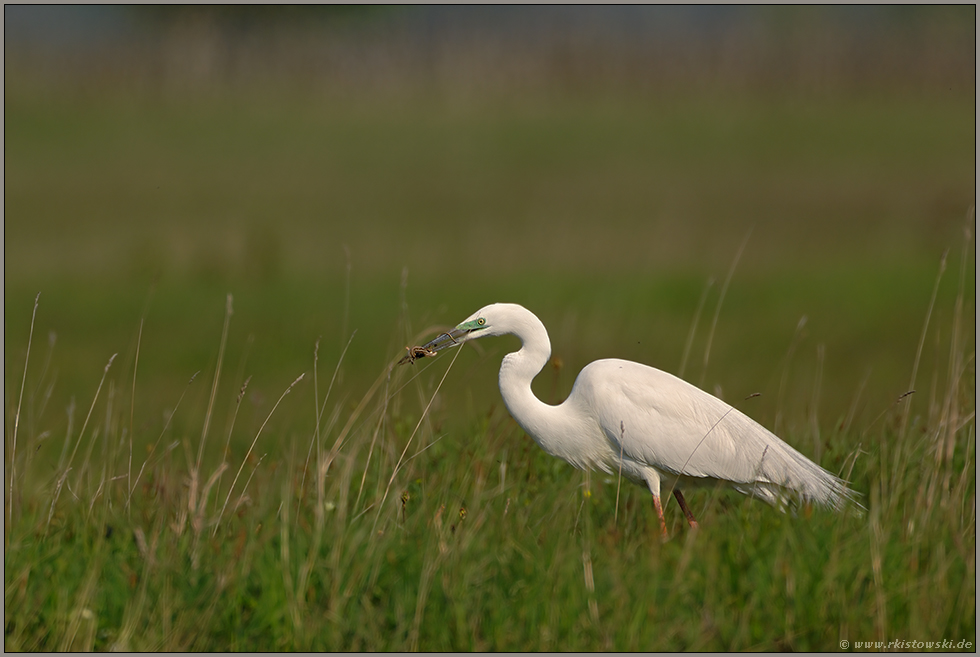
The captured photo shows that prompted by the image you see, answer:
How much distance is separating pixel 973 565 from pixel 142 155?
18.9 metres

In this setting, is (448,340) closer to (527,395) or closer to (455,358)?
(527,395)

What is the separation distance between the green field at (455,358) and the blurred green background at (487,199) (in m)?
0.08

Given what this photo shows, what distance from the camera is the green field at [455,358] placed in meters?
3.09

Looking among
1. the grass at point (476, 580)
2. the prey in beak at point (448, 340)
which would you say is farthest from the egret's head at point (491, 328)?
the grass at point (476, 580)

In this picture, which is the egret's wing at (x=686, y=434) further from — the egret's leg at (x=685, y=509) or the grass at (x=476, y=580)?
the grass at (x=476, y=580)

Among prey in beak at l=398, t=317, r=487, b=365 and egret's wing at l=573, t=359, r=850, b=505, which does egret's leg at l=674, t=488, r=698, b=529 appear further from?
prey in beak at l=398, t=317, r=487, b=365

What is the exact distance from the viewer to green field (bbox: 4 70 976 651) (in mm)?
3088

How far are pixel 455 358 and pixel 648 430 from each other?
3.36ft

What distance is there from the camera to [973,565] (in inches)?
123

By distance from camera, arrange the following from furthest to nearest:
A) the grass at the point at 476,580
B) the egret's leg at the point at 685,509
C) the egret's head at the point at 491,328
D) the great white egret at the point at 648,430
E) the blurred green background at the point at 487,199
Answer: the blurred green background at the point at 487,199 → the great white egret at the point at 648,430 → the egret's head at the point at 491,328 → the egret's leg at the point at 685,509 → the grass at the point at 476,580

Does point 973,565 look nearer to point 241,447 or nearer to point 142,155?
point 241,447

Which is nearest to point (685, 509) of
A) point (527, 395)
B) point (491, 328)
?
point (527, 395)

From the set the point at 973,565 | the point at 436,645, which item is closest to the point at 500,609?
the point at 436,645

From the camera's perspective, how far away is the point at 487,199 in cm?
1672
